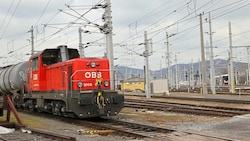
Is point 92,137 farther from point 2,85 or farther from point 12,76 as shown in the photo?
point 2,85

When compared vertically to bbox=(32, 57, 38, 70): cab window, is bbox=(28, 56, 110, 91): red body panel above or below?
below

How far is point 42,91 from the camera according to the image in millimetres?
18031

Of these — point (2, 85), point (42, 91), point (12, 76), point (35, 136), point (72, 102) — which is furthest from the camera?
point (2, 85)

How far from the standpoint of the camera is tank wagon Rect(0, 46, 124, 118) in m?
14.6

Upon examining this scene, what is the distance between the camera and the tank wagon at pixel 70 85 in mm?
14625

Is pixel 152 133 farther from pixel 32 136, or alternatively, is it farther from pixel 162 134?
pixel 32 136

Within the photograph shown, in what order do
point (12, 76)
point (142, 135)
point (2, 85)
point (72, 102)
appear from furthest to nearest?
point (2, 85), point (12, 76), point (72, 102), point (142, 135)

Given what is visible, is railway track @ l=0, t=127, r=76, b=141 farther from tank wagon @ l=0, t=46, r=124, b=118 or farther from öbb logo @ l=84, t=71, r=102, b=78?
öbb logo @ l=84, t=71, r=102, b=78

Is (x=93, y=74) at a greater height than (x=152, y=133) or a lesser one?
greater

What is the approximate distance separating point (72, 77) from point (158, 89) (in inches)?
1162

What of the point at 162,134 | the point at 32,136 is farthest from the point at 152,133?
the point at 32,136

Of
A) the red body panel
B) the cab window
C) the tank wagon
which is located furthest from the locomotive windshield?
the red body panel

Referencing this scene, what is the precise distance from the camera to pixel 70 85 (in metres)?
15.1

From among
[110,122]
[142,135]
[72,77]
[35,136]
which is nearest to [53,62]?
[72,77]
